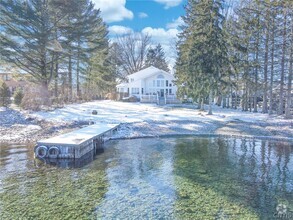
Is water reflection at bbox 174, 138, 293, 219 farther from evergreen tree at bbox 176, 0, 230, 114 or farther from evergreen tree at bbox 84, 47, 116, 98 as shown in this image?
evergreen tree at bbox 84, 47, 116, 98

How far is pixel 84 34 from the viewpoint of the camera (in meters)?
21.7

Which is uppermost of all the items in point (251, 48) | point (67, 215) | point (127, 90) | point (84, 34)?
point (84, 34)

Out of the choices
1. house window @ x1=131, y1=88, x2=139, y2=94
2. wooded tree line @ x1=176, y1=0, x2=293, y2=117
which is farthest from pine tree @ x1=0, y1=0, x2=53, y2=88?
house window @ x1=131, y1=88, x2=139, y2=94

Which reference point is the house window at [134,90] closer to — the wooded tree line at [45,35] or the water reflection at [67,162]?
the wooded tree line at [45,35]

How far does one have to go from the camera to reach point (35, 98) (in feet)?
63.3

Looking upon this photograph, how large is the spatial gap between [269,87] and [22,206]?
1937cm

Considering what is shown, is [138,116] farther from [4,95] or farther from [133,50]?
[133,50]

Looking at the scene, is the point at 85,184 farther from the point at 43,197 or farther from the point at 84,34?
the point at 84,34

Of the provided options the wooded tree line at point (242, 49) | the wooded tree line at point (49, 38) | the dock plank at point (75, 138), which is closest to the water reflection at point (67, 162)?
the dock plank at point (75, 138)

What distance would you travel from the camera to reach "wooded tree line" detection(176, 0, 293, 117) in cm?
1697

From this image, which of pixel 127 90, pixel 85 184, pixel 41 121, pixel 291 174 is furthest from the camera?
pixel 127 90

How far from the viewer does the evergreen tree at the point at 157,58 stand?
49250mm

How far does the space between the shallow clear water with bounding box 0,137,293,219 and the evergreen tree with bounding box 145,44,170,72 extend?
4049cm

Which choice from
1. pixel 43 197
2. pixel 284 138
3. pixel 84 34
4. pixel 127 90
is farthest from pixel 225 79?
pixel 127 90
